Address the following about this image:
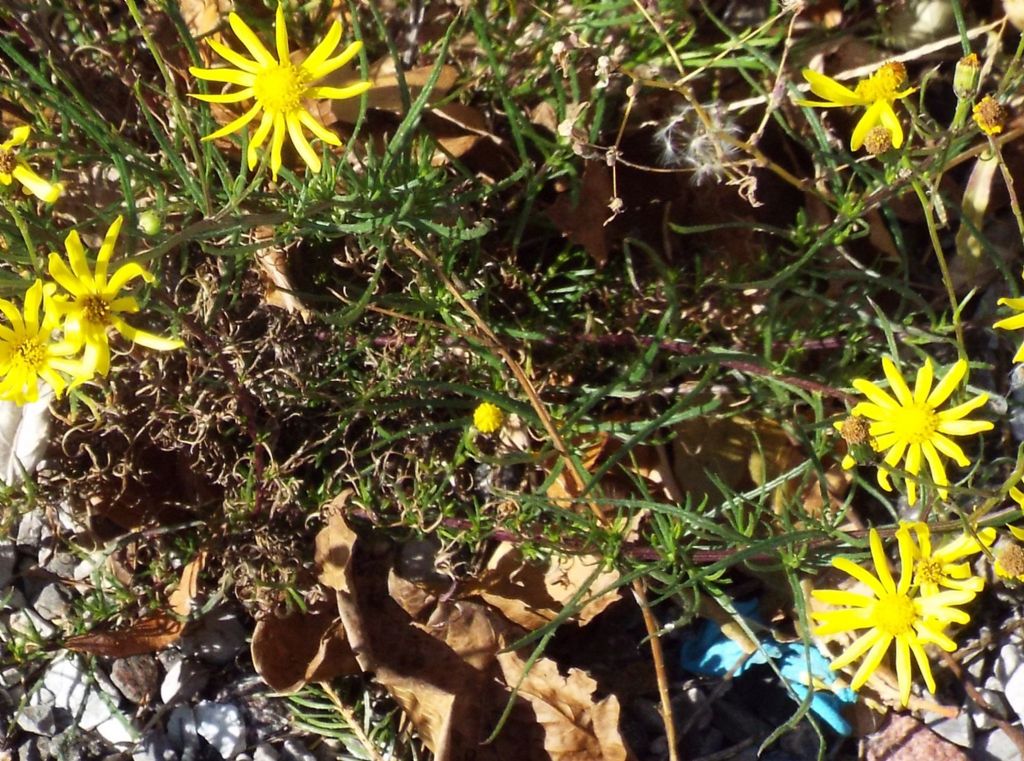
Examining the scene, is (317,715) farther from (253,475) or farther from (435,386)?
(435,386)

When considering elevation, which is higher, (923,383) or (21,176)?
(21,176)

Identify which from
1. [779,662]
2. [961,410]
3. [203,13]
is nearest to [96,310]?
[203,13]

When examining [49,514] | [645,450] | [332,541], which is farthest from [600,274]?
[49,514]

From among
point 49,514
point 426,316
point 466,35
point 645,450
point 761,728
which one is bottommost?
point 761,728

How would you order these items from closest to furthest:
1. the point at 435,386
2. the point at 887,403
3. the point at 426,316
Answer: the point at 887,403 < the point at 435,386 < the point at 426,316

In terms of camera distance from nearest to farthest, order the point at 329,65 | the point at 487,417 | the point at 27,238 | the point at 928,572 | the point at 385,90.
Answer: the point at 27,238, the point at 329,65, the point at 928,572, the point at 487,417, the point at 385,90

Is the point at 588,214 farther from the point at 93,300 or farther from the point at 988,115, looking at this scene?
the point at 93,300

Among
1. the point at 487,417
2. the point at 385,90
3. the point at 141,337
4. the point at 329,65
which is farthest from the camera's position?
the point at 385,90

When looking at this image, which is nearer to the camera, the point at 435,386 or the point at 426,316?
the point at 435,386

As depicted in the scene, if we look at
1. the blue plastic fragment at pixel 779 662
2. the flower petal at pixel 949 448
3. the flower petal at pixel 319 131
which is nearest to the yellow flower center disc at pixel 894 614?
the flower petal at pixel 949 448
